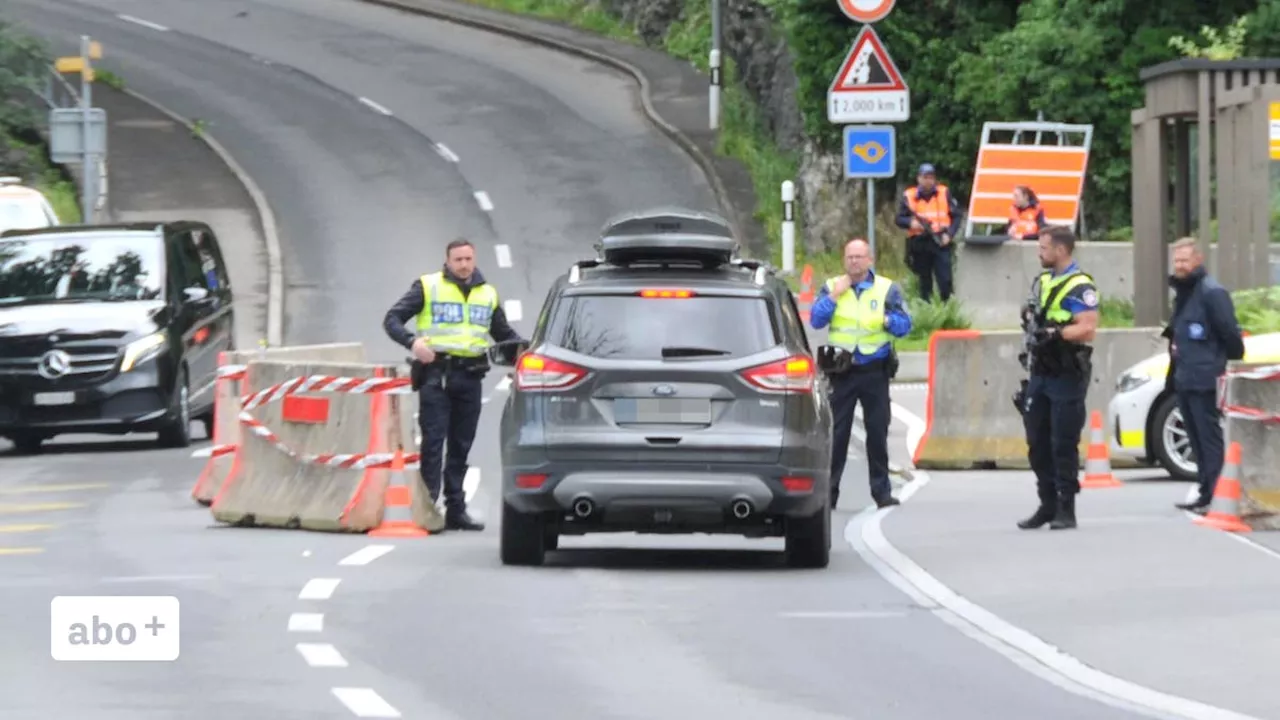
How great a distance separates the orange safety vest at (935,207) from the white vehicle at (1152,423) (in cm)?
988

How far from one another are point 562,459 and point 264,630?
2577 mm

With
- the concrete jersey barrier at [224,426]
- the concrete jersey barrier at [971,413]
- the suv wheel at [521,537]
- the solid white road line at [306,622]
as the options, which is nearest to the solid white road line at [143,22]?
the concrete jersey barrier at [971,413]

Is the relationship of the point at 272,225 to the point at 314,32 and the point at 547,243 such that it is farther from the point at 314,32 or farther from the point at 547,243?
the point at 314,32

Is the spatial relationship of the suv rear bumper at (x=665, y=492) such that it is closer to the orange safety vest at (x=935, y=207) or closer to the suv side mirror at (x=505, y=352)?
the suv side mirror at (x=505, y=352)

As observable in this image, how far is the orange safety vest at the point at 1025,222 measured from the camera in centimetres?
3112

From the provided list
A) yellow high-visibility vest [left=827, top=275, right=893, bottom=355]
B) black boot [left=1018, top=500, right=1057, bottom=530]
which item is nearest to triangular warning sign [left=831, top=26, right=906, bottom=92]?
yellow high-visibility vest [left=827, top=275, right=893, bottom=355]

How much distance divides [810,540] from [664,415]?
115 cm

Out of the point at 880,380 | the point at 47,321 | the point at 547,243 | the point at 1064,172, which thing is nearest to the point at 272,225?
the point at 547,243

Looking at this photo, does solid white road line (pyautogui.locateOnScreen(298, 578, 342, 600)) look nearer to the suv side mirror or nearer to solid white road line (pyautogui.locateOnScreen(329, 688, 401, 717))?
the suv side mirror

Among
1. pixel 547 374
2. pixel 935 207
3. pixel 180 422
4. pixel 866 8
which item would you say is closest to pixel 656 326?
pixel 547 374

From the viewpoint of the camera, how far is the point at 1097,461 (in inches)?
802

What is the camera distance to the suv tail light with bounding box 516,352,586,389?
14.0 meters

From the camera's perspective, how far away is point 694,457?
45.8 ft

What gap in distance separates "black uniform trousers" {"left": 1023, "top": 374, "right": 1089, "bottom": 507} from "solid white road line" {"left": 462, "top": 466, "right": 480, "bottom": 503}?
4.86m
